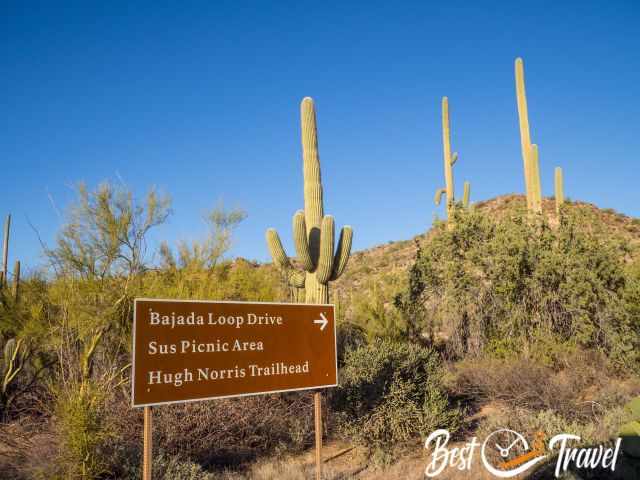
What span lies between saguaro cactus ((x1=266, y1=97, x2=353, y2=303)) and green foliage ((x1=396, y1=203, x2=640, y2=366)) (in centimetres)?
302

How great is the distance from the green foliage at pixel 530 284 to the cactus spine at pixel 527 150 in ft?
6.26

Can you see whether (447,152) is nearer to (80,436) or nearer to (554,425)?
(554,425)

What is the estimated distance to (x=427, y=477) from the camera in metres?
6.04

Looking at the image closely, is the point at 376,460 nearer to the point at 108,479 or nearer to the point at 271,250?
the point at 108,479

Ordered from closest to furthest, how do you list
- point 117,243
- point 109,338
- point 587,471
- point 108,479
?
point 587,471, point 108,479, point 109,338, point 117,243

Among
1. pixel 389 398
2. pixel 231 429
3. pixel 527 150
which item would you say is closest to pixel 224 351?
pixel 231 429

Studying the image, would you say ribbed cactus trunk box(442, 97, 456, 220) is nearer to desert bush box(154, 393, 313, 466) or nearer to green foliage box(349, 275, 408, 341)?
green foliage box(349, 275, 408, 341)

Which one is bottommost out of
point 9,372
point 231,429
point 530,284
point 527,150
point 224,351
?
point 231,429

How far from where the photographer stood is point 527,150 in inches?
590

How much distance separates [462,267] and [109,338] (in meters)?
7.67

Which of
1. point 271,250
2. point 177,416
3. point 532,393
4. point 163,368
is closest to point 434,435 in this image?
point 532,393

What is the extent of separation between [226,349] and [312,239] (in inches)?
220

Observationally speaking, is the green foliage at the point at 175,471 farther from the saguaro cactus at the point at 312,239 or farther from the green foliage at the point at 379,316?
the green foliage at the point at 379,316

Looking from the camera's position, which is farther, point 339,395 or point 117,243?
point 117,243
